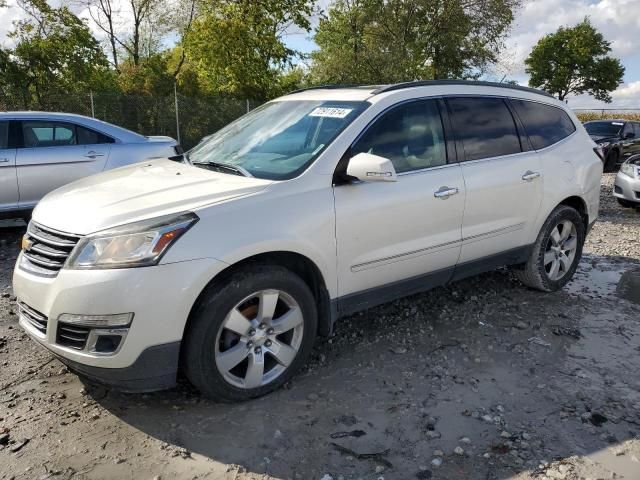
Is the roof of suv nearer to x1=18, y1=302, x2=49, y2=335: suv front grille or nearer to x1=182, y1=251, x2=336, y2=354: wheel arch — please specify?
x1=182, y1=251, x2=336, y2=354: wheel arch

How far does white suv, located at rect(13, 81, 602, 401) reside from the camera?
9.00 feet

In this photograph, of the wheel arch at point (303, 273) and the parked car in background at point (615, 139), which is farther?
the parked car in background at point (615, 139)

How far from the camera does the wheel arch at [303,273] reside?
2953mm

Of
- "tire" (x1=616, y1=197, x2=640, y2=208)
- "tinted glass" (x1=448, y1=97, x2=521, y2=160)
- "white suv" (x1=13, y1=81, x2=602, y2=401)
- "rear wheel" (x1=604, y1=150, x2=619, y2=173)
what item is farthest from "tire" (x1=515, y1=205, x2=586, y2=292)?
"rear wheel" (x1=604, y1=150, x2=619, y2=173)

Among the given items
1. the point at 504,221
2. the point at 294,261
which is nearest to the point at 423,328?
the point at 504,221

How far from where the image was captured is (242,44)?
17.8m

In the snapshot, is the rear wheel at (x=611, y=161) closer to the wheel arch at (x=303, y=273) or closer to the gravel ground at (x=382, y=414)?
the gravel ground at (x=382, y=414)

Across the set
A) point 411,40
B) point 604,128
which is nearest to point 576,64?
point 411,40

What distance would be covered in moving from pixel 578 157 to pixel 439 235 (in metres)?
1.99

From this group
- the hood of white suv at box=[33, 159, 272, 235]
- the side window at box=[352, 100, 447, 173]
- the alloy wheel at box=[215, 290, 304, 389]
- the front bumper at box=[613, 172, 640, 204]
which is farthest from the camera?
the front bumper at box=[613, 172, 640, 204]

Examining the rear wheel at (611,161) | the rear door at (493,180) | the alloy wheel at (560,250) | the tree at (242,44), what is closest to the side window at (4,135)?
the rear door at (493,180)

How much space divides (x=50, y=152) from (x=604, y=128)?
14897mm

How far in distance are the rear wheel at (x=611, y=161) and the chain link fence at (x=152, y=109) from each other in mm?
10683

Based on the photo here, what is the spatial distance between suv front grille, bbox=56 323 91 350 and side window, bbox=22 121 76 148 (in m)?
4.66
